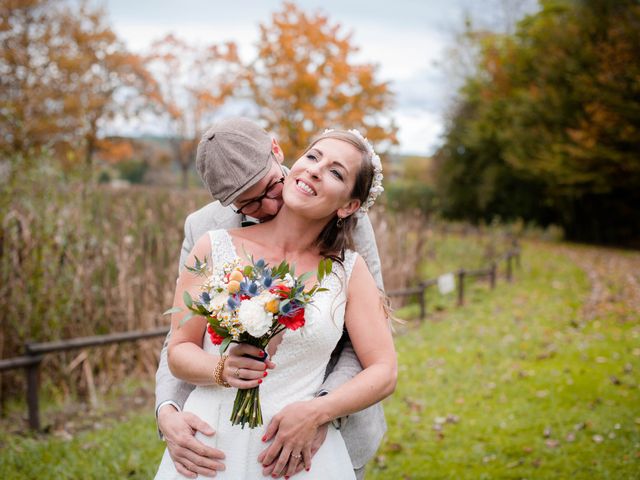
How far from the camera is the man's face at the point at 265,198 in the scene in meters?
2.35

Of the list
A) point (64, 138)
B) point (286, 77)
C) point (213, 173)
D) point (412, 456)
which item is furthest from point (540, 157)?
point (213, 173)

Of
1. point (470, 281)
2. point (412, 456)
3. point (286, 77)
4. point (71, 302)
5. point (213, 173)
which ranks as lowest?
point (470, 281)

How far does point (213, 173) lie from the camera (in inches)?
90.4

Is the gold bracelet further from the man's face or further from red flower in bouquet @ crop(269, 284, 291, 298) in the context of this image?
the man's face

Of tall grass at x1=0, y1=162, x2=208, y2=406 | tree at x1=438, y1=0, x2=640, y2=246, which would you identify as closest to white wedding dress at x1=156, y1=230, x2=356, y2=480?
tall grass at x1=0, y1=162, x2=208, y2=406

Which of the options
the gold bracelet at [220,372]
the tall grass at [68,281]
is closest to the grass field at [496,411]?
the tall grass at [68,281]

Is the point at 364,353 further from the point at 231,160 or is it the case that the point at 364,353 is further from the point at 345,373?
the point at 231,160

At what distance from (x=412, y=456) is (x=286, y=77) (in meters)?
16.3

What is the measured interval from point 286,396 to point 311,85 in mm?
17471

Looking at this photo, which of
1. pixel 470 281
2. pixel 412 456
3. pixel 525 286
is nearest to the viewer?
pixel 412 456

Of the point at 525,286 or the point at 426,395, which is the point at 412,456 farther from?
the point at 525,286

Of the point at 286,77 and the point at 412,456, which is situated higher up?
the point at 286,77

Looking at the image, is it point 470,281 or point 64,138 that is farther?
point 64,138

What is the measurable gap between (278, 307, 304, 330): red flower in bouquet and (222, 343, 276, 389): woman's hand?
0.43 ft
